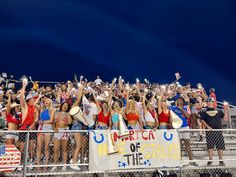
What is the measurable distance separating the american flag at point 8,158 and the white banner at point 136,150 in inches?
64.4

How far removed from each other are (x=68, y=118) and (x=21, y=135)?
4.48ft

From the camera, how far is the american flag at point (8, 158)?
20.1ft

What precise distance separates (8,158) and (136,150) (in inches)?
115

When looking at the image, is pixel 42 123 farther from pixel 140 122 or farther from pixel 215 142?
pixel 215 142

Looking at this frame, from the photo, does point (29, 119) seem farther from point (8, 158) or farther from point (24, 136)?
point (8, 158)

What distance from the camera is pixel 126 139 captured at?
6.95m

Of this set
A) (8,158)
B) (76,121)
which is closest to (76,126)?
(76,121)

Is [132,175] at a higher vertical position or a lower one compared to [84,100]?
lower

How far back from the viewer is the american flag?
6.14 m

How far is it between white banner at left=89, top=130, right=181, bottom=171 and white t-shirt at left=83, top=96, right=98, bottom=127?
4.00 feet

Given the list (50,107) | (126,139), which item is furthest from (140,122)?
(50,107)

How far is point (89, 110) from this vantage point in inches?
330

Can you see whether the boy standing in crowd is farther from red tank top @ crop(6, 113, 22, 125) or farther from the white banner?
red tank top @ crop(6, 113, 22, 125)

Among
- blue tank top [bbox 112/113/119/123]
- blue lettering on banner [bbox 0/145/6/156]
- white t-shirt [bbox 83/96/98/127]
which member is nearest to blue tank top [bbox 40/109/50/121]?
white t-shirt [bbox 83/96/98/127]
